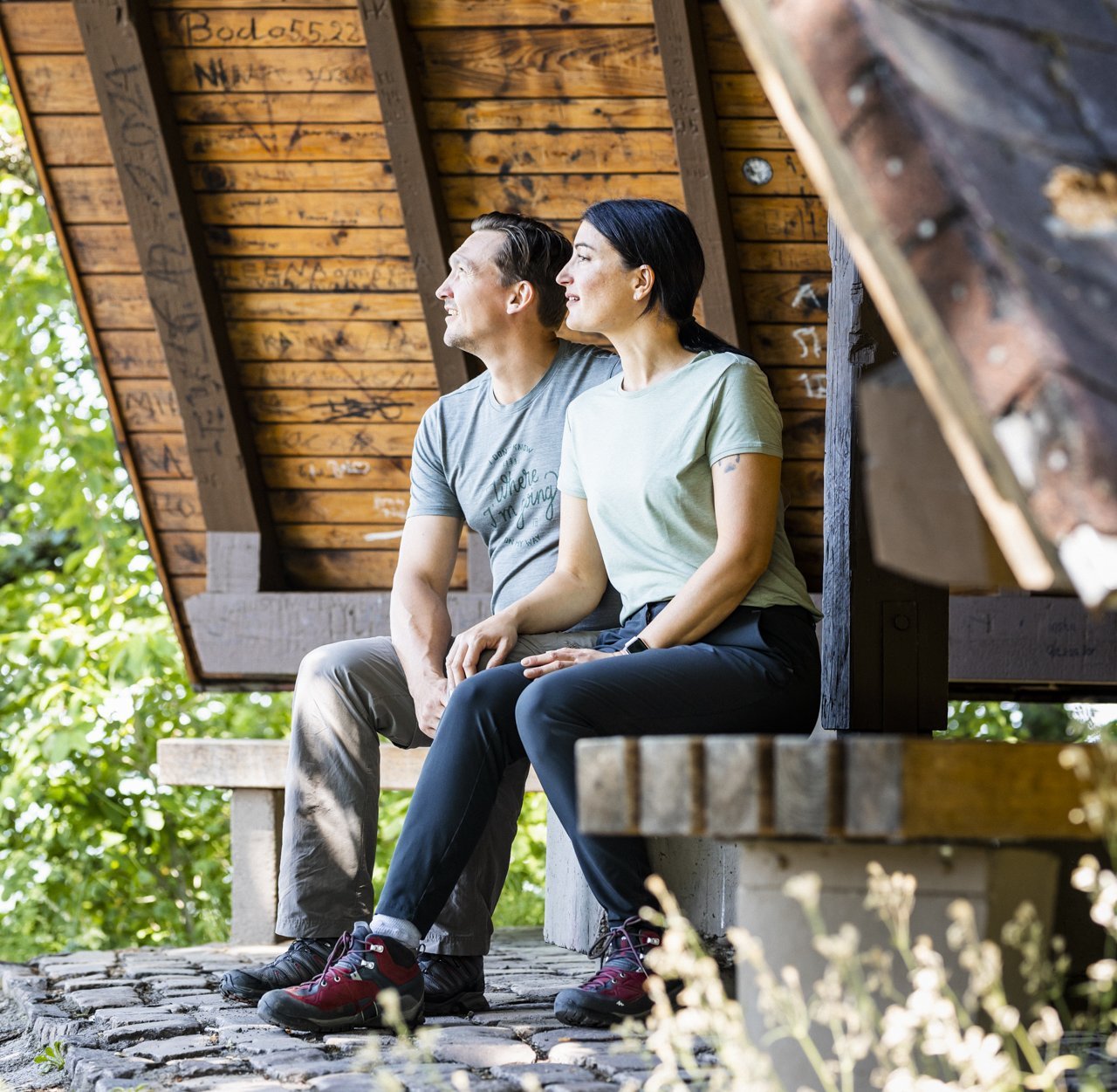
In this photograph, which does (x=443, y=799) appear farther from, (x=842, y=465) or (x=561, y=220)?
(x=561, y=220)

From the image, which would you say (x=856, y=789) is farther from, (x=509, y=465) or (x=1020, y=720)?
(x=1020, y=720)

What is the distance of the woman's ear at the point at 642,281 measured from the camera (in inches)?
115

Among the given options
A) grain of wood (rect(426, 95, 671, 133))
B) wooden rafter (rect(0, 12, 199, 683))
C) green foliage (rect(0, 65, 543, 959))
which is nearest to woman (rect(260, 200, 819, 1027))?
grain of wood (rect(426, 95, 671, 133))

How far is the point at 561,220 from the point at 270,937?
2.32 m

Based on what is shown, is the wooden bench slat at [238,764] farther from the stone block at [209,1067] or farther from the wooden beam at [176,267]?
the stone block at [209,1067]

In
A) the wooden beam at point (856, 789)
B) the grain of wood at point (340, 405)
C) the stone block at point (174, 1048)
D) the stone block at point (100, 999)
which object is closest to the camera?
the wooden beam at point (856, 789)

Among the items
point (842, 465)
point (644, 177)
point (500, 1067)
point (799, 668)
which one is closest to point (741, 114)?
point (644, 177)

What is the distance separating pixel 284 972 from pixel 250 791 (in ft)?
6.40

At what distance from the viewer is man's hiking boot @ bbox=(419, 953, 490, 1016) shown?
281 cm

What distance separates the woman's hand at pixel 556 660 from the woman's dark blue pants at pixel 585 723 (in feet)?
0.07

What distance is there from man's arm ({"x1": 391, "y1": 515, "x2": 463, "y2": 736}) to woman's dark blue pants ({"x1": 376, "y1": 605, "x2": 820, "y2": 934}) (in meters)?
0.34

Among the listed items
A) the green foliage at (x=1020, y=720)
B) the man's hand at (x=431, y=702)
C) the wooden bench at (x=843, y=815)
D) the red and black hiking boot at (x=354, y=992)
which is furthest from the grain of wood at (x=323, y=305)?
the green foliage at (x=1020, y=720)

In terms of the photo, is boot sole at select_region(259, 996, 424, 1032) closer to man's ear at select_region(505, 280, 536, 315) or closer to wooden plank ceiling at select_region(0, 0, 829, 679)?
man's ear at select_region(505, 280, 536, 315)

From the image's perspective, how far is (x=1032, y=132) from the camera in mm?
1200
